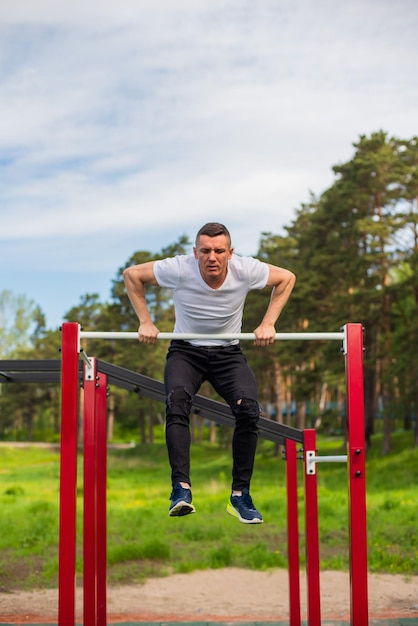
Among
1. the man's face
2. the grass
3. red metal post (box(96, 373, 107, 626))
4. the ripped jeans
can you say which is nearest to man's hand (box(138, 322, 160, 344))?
the ripped jeans

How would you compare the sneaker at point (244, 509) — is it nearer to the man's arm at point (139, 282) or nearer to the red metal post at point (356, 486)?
the red metal post at point (356, 486)

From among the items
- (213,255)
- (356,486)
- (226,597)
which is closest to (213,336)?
(213,255)

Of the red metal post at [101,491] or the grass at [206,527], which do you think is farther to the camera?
the grass at [206,527]

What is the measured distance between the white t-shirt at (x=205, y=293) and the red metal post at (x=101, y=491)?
1.20m

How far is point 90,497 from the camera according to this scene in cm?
514

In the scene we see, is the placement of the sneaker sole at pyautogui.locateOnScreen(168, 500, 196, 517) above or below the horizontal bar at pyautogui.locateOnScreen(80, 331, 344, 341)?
below

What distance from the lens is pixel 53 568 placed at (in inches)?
468

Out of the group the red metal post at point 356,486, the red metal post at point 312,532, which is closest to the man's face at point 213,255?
the red metal post at point 356,486

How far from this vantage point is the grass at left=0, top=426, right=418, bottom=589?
12234 millimetres

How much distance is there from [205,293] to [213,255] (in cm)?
25

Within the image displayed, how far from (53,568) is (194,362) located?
8.63 metres

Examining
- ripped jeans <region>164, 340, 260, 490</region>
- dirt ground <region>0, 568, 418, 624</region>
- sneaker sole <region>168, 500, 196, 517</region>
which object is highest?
ripped jeans <region>164, 340, 260, 490</region>

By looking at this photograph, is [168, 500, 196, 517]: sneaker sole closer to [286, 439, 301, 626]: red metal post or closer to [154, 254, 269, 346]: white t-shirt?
[154, 254, 269, 346]: white t-shirt

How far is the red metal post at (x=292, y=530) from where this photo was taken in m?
6.35
